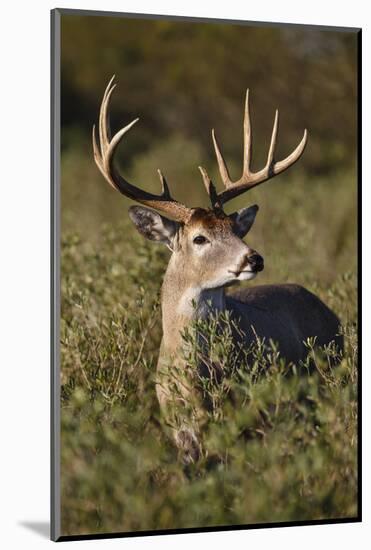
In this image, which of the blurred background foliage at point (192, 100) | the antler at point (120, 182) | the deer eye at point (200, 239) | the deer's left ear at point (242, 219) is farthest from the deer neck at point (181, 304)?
the blurred background foliage at point (192, 100)

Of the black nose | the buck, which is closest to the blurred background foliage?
the buck

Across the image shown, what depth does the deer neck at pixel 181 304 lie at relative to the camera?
7.14 meters

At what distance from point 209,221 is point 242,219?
12.4 inches

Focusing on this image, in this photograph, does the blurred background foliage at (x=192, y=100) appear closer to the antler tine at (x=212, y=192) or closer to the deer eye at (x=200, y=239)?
the antler tine at (x=212, y=192)

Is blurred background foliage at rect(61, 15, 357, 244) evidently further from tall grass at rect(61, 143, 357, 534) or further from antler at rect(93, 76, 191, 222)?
antler at rect(93, 76, 191, 222)

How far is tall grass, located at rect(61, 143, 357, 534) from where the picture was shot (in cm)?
638

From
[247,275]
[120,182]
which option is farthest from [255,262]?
[120,182]

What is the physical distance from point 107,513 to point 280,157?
24.9 ft

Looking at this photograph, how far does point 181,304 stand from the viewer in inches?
283

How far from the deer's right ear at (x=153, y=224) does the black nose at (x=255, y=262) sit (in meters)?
0.50

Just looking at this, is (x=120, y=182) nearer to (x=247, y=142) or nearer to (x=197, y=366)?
(x=247, y=142)

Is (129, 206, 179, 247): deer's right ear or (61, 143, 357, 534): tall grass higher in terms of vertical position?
(129, 206, 179, 247): deer's right ear

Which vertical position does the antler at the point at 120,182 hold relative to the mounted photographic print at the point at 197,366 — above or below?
above
